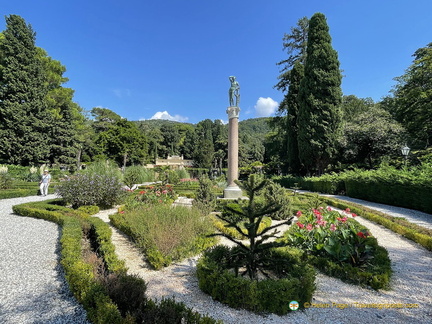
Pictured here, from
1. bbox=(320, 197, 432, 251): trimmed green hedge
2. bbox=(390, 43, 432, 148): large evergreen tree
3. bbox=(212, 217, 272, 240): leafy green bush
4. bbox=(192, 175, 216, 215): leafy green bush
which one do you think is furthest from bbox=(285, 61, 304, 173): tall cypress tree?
bbox=(212, 217, 272, 240): leafy green bush

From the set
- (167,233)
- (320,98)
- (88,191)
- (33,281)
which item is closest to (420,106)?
(320,98)

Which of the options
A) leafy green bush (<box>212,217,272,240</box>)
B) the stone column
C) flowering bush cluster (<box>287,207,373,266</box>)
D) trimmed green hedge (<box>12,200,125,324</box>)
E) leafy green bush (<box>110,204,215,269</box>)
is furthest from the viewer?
the stone column

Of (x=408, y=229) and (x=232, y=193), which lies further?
(x=232, y=193)

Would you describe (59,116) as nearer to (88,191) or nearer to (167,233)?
(88,191)

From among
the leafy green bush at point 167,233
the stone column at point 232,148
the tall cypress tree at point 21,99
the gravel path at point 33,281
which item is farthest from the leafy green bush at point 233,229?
the tall cypress tree at point 21,99

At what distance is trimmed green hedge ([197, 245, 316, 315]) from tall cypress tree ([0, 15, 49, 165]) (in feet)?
87.6

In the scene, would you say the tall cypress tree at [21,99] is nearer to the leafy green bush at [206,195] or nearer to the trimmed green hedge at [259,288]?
the leafy green bush at [206,195]

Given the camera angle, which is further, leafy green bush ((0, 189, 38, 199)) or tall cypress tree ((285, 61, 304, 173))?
tall cypress tree ((285, 61, 304, 173))

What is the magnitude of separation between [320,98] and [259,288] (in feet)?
64.1

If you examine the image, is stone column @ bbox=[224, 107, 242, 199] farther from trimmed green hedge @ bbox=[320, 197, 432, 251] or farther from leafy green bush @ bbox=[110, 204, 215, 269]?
leafy green bush @ bbox=[110, 204, 215, 269]

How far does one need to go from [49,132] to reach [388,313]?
3004 centimetres

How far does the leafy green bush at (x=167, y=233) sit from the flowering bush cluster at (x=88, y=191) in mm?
3297

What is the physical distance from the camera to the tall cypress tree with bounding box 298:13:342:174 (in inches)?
737

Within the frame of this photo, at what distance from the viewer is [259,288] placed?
2.65m
